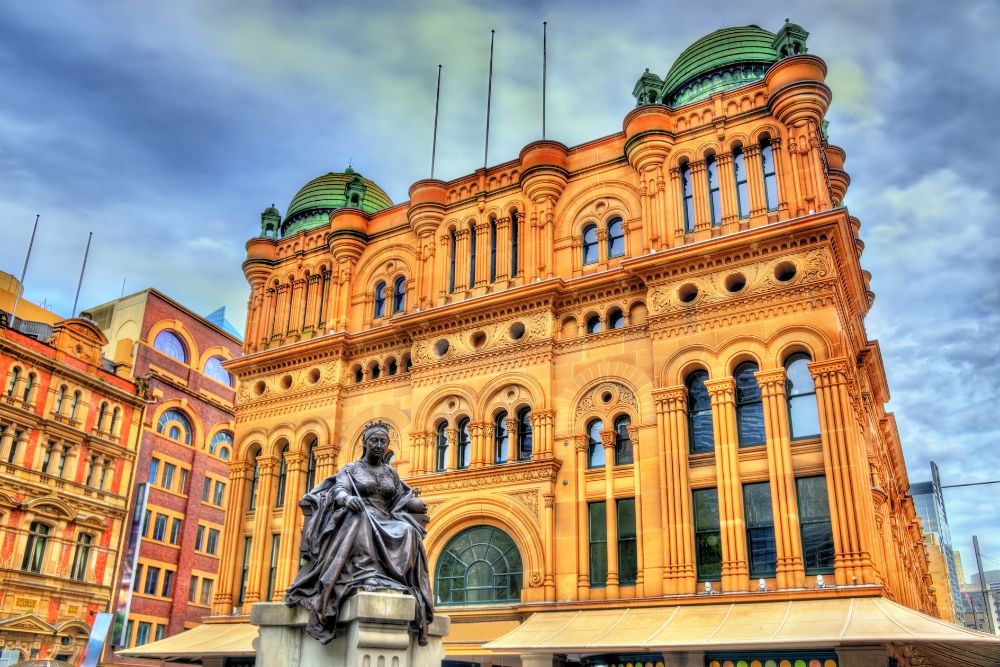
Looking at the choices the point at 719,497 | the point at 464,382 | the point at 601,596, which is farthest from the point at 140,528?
the point at 719,497

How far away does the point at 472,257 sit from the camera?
105 ft

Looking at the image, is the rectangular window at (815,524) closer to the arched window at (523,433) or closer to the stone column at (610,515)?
the stone column at (610,515)

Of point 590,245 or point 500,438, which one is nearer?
point 500,438

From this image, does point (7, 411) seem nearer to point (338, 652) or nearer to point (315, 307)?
point (315, 307)

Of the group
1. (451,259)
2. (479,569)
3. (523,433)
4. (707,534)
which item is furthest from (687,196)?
(479,569)

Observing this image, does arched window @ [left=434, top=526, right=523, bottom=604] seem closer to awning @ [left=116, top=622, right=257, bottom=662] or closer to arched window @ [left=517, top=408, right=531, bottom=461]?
arched window @ [left=517, top=408, right=531, bottom=461]

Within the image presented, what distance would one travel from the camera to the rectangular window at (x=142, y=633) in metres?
47.4

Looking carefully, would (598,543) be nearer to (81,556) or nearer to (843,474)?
(843,474)

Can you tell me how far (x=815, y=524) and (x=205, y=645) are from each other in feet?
65.5

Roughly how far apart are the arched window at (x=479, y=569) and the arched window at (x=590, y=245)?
30.8 feet

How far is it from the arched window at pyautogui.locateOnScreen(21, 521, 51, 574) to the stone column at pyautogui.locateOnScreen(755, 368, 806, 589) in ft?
112

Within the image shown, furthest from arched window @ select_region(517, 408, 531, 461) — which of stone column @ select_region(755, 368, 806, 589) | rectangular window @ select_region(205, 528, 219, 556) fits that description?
rectangular window @ select_region(205, 528, 219, 556)

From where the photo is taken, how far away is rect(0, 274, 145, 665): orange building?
131 feet

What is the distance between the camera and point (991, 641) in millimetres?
17938
